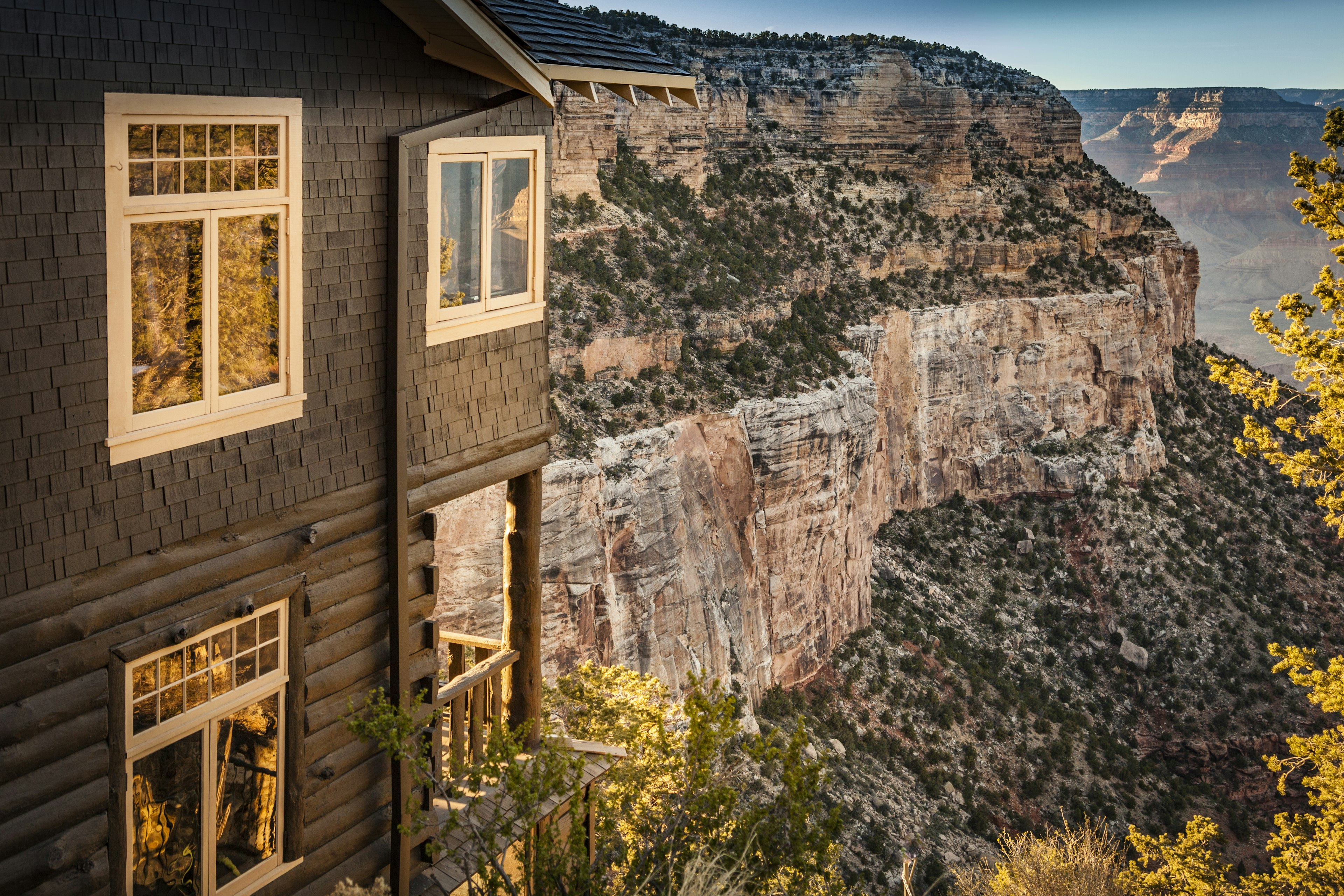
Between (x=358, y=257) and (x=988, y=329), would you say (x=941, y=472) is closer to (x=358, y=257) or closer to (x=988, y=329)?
(x=988, y=329)

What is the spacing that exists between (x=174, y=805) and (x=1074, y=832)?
105ft

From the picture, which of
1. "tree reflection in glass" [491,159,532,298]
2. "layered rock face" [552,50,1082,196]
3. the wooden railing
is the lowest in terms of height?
the wooden railing

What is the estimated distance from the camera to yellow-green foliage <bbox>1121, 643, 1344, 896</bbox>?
13.1 m

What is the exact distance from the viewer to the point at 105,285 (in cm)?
577

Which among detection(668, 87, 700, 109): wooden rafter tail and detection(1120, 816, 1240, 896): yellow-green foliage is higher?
detection(668, 87, 700, 109): wooden rafter tail

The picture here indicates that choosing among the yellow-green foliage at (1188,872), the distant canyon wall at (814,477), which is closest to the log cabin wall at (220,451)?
the distant canyon wall at (814,477)

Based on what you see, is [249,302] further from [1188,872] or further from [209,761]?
[1188,872]

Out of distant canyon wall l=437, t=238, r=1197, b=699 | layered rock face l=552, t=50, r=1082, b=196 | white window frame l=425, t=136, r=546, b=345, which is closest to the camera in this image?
white window frame l=425, t=136, r=546, b=345

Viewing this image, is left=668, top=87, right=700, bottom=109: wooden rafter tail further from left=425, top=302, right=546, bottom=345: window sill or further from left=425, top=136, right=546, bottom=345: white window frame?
left=425, top=302, right=546, bottom=345: window sill

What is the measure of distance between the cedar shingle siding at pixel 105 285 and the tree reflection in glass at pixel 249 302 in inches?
10.2

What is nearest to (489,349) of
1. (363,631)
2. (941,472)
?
(363,631)

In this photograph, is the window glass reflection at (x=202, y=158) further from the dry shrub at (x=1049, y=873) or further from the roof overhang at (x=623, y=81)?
the dry shrub at (x=1049, y=873)

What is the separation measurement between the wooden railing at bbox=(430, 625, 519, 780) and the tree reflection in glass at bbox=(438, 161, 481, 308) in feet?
8.18

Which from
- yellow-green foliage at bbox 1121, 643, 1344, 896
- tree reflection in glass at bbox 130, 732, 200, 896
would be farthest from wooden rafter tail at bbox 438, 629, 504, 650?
yellow-green foliage at bbox 1121, 643, 1344, 896
